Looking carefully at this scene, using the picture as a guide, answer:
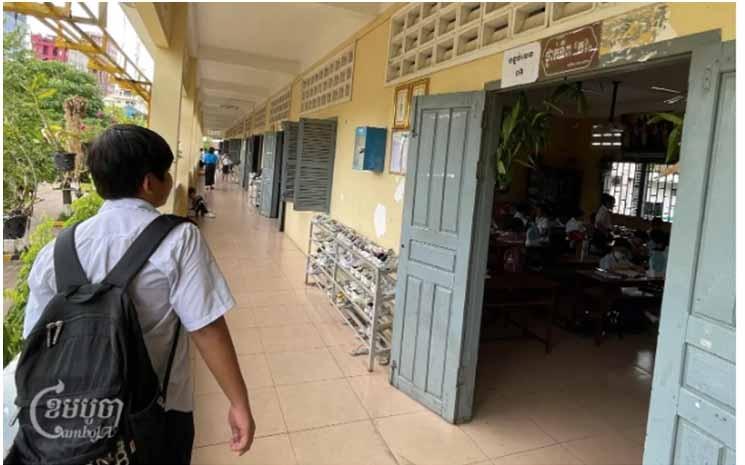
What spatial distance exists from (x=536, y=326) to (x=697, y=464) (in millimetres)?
3370

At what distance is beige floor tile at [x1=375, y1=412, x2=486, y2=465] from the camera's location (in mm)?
2498

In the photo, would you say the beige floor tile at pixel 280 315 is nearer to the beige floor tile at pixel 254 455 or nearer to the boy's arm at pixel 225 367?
the beige floor tile at pixel 254 455

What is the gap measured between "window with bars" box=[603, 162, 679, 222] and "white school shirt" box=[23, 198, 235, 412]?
8.23 m

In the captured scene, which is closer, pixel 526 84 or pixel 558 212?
pixel 526 84

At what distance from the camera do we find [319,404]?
2961 millimetres

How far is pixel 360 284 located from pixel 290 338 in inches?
29.1

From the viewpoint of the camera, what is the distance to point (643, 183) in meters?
8.13

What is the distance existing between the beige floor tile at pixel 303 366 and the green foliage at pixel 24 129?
2728 mm

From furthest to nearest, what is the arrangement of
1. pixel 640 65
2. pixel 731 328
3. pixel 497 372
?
pixel 497 372
pixel 640 65
pixel 731 328

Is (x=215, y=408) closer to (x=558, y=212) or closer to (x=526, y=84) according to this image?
(x=526, y=84)

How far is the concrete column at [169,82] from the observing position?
5.04 metres

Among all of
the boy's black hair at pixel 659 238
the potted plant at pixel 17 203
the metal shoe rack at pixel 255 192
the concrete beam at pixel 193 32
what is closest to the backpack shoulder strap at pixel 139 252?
the potted plant at pixel 17 203

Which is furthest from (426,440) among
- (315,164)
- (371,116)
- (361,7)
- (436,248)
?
(315,164)

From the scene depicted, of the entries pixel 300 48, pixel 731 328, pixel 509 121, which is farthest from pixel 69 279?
pixel 300 48
